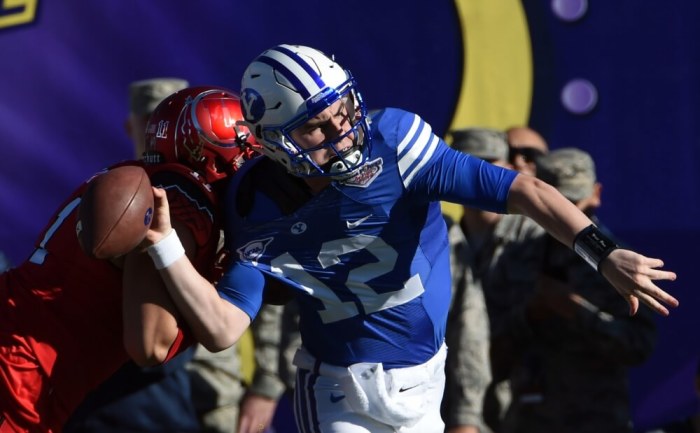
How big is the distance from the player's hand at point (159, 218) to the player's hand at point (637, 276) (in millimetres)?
1044

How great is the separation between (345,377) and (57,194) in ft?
9.43

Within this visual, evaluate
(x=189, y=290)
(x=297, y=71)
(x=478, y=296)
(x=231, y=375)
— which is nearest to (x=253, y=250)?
(x=189, y=290)

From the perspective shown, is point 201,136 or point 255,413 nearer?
point 201,136

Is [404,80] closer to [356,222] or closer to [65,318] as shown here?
[356,222]

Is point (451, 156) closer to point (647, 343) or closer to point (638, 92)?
point (647, 343)

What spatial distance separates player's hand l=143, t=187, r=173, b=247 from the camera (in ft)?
10.8

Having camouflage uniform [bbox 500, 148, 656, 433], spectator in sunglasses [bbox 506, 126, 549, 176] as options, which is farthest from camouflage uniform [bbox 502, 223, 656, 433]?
spectator in sunglasses [bbox 506, 126, 549, 176]

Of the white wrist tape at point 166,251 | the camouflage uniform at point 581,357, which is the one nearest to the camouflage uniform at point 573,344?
the camouflage uniform at point 581,357

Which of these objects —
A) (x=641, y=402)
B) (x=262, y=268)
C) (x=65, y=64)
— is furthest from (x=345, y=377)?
(x=65, y=64)

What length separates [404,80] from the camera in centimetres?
591

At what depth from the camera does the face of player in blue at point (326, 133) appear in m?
3.43

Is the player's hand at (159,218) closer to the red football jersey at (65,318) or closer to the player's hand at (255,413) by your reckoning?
the red football jersey at (65,318)

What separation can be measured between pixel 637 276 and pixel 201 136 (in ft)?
3.99

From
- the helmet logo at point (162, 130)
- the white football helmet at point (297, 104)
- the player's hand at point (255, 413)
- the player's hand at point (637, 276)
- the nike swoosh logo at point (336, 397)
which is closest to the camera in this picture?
the player's hand at point (637, 276)
